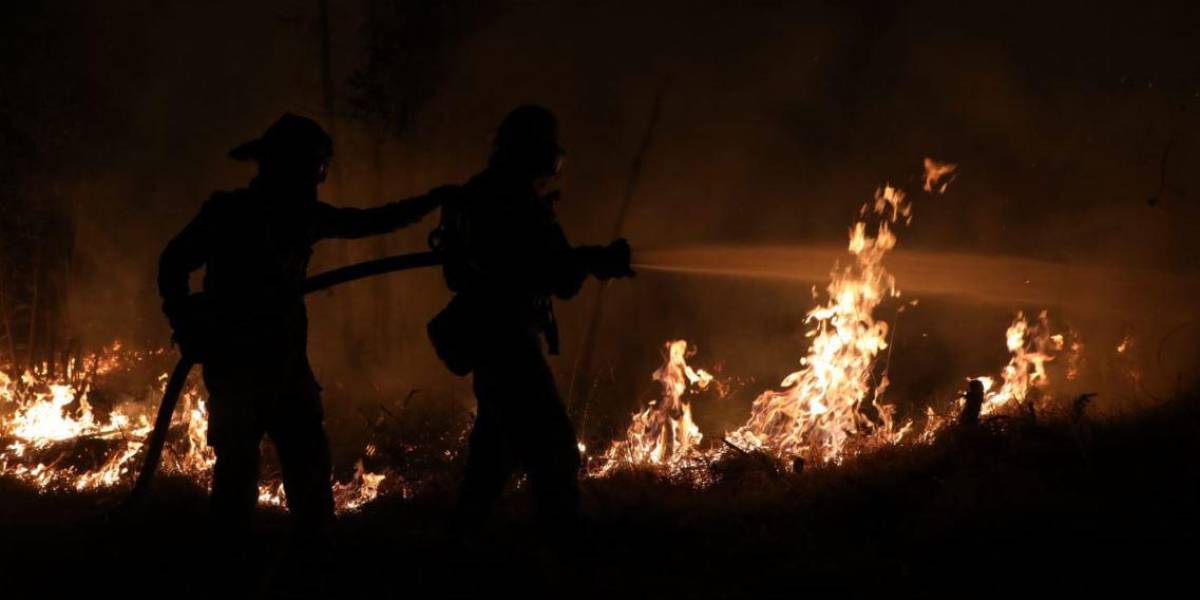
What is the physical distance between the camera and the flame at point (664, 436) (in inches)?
232

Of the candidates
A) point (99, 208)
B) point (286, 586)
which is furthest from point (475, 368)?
point (99, 208)

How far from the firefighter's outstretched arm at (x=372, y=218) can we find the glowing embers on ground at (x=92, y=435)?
6.66 ft

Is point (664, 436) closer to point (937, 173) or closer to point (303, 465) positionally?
point (303, 465)

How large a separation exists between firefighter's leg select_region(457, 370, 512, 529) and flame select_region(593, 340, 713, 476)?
201cm

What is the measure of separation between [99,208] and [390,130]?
3.63 m

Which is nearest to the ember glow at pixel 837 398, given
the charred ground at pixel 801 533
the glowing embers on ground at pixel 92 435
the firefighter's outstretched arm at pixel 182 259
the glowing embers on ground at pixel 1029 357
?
the glowing embers on ground at pixel 1029 357

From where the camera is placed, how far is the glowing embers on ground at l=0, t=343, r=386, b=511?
5988 mm

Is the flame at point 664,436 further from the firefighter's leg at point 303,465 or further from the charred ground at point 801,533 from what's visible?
the firefighter's leg at point 303,465

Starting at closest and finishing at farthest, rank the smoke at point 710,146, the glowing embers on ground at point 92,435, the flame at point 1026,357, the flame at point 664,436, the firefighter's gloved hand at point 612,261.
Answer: the firefighter's gloved hand at point 612,261 < the flame at point 664,436 < the glowing embers on ground at point 92,435 < the flame at point 1026,357 < the smoke at point 710,146

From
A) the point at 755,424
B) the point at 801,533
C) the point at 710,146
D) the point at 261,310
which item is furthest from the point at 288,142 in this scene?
the point at 710,146

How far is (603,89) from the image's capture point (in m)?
8.90

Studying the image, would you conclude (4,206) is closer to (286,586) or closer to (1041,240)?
(286,586)

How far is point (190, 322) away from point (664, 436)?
3786 mm

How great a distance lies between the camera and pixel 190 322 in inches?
138
